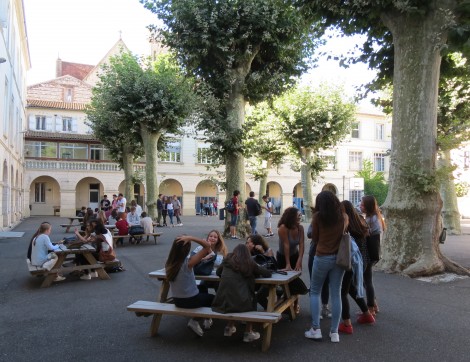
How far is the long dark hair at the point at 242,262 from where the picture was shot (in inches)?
198

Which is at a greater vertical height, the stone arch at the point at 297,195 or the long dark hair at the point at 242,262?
the long dark hair at the point at 242,262

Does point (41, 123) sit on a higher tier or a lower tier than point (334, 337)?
higher

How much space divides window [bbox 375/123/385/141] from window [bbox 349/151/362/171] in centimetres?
360

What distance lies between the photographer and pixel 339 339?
203 inches

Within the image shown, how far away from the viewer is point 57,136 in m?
41.4

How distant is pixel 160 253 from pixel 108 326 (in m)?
7.23

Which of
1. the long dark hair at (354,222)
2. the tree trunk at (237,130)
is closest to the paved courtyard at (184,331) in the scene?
the long dark hair at (354,222)

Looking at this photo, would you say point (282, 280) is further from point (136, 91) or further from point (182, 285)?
point (136, 91)

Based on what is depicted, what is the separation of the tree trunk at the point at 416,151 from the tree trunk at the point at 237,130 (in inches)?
274

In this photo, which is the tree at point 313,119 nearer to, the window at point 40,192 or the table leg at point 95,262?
the table leg at point 95,262

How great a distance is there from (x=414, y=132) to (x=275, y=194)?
1602 inches

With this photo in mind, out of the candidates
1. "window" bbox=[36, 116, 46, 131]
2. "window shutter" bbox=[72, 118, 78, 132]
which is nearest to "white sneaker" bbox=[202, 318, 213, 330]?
"window shutter" bbox=[72, 118, 78, 132]

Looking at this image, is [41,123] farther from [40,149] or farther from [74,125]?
[40,149]

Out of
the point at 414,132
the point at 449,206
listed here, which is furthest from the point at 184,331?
the point at 449,206
